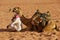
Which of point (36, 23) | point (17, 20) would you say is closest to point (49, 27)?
point (36, 23)

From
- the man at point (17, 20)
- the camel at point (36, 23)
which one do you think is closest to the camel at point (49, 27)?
the camel at point (36, 23)

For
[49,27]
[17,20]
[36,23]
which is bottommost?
[49,27]

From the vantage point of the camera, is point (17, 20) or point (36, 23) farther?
point (17, 20)

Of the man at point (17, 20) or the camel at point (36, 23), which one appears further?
→ the man at point (17, 20)

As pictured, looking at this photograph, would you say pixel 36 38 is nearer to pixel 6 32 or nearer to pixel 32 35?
pixel 32 35

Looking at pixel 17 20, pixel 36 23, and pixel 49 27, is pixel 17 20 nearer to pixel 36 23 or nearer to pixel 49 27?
pixel 36 23

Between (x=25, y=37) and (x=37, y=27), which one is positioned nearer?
(x=25, y=37)

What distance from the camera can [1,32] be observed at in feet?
32.7

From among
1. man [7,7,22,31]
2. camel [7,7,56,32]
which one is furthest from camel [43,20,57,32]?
man [7,7,22,31]

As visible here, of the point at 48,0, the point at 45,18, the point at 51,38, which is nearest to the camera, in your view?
the point at 51,38

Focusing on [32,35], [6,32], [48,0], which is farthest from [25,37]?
[48,0]

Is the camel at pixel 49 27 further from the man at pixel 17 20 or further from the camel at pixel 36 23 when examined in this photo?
the man at pixel 17 20

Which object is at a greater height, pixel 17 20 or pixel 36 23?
pixel 17 20

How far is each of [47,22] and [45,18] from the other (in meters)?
0.19
